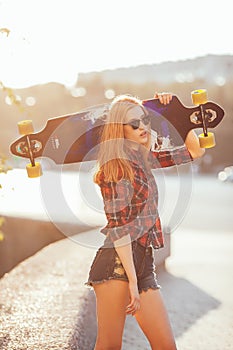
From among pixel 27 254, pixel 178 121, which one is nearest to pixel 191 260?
pixel 27 254

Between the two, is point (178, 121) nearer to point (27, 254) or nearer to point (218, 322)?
point (218, 322)

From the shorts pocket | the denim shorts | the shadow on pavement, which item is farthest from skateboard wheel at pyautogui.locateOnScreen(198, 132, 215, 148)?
the shadow on pavement

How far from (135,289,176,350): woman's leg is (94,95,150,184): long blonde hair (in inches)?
24.6

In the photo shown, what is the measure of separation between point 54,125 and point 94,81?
157 feet

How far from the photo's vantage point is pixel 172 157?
135 inches

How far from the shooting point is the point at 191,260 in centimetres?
981

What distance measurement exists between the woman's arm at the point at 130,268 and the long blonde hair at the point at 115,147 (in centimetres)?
33

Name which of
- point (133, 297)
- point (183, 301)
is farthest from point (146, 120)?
point (183, 301)

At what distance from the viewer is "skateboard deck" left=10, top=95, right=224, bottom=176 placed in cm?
343

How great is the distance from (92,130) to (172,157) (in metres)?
0.50

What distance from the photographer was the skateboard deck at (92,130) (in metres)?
3.43

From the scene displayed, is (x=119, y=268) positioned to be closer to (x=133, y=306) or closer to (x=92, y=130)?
(x=133, y=306)

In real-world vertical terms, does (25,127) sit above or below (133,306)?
above

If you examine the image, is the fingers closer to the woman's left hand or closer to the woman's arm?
the woman's arm
